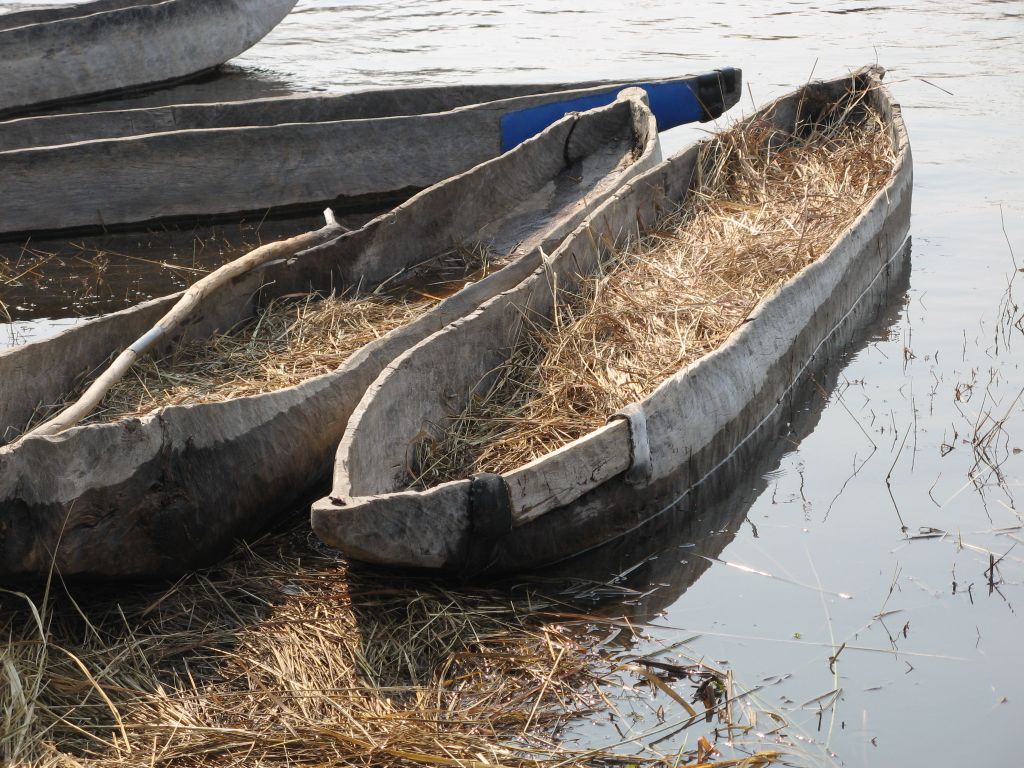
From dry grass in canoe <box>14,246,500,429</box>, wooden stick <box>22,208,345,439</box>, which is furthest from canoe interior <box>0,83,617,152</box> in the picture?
dry grass in canoe <box>14,246,500,429</box>

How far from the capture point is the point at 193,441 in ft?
11.1

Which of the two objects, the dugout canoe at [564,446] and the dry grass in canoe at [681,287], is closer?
the dugout canoe at [564,446]

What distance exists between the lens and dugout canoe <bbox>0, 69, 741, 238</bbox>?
6832 millimetres

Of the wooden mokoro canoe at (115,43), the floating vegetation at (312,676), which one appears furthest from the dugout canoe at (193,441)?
the wooden mokoro canoe at (115,43)

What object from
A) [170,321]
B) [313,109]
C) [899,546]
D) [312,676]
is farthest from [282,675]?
[313,109]

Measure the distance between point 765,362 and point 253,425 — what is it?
2041mm

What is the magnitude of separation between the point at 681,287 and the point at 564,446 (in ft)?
5.75

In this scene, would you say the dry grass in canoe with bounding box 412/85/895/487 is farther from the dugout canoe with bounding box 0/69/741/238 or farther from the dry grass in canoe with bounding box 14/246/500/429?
the dugout canoe with bounding box 0/69/741/238

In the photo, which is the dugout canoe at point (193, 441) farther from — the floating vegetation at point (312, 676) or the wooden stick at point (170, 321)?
the floating vegetation at point (312, 676)

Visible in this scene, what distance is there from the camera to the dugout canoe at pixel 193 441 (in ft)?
10.2

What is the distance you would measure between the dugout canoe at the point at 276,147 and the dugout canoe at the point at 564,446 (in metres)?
2.18

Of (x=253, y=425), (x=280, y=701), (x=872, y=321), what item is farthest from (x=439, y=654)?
(x=872, y=321)

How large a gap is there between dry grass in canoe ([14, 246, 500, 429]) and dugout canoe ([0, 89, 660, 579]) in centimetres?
9

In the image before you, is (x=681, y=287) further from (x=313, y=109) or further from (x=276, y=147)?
(x=313, y=109)
